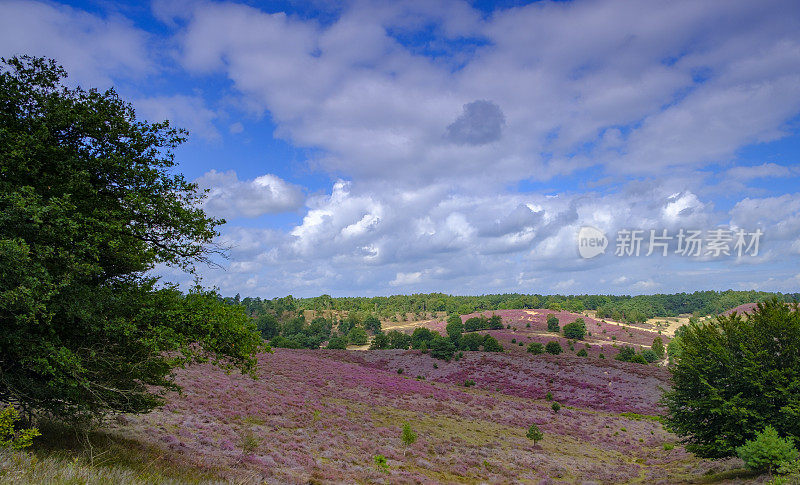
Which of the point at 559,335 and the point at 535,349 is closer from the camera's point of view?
the point at 535,349

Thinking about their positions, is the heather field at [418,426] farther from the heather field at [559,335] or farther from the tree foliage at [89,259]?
the heather field at [559,335]

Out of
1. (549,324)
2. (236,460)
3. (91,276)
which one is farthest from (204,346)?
(549,324)

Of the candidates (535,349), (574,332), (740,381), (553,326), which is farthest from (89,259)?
(553,326)

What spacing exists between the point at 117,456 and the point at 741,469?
110ft

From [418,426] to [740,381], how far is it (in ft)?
80.8

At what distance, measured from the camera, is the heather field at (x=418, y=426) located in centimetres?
2094

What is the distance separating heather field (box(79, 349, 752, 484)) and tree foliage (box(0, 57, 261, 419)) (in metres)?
5.74

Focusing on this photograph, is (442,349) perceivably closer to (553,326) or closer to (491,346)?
(491,346)

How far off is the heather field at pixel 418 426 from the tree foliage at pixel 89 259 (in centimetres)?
574

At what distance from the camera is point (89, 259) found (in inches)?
434

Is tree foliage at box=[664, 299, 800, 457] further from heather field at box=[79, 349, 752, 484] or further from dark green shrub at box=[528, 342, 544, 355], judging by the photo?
dark green shrub at box=[528, 342, 544, 355]

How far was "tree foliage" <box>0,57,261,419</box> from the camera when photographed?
9656 millimetres

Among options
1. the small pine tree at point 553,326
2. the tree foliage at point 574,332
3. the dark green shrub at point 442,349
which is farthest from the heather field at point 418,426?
the small pine tree at point 553,326

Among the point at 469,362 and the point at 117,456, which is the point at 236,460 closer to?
the point at 117,456
